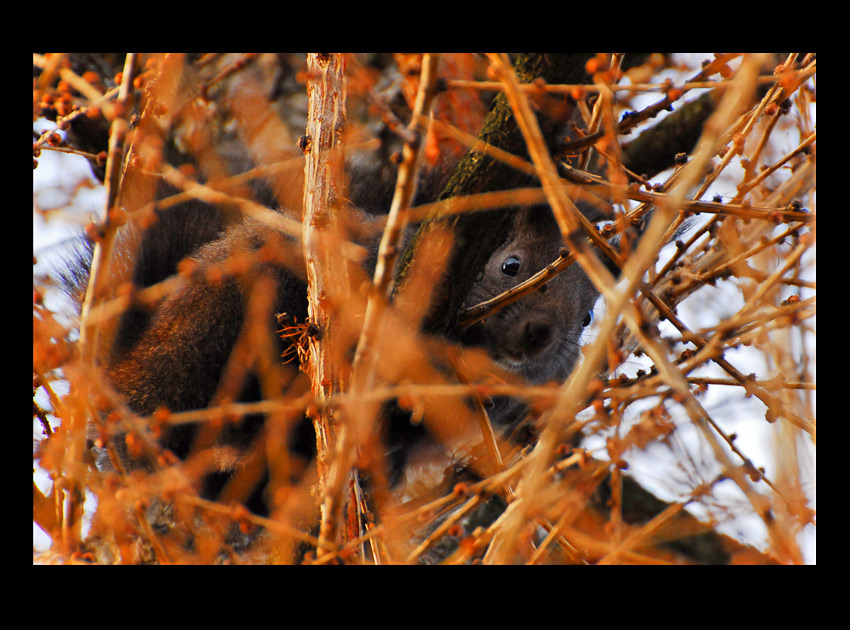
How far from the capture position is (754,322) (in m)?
2.36

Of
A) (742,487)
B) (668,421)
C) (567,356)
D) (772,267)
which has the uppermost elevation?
(567,356)

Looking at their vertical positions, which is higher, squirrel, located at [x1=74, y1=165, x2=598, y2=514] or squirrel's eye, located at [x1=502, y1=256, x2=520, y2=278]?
squirrel's eye, located at [x1=502, y1=256, x2=520, y2=278]

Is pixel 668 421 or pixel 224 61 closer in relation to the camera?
pixel 668 421

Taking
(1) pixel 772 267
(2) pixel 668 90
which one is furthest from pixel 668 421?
(2) pixel 668 90

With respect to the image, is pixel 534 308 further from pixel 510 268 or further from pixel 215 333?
pixel 215 333

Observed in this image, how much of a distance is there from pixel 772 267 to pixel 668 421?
29.8 inches

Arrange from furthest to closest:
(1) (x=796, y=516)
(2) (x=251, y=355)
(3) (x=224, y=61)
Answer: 1. (3) (x=224, y=61)
2. (2) (x=251, y=355)
3. (1) (x=796, y=516)

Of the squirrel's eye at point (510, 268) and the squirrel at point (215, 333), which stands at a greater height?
the squirrel's eye at point (510, 268)

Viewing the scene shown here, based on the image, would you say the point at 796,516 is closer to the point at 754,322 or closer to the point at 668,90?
the point at 754,322

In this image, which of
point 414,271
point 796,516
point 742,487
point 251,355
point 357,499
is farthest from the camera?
point 251,355

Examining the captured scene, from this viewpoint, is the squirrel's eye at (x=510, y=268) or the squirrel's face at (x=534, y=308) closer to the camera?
the squirrel's face at (x=534, y=308)

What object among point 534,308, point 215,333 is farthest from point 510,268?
point 215,333

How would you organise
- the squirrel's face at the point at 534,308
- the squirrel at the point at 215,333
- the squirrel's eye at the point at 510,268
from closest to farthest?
the squirrel at the point at 215,333, the squirrel's face at the point at 534,308, the squirrel's eye at the point at 510,268

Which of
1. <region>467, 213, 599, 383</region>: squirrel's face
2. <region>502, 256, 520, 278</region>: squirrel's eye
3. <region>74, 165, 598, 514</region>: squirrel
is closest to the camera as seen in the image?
<region>74, 165, 598, 514</region>: squirrel
